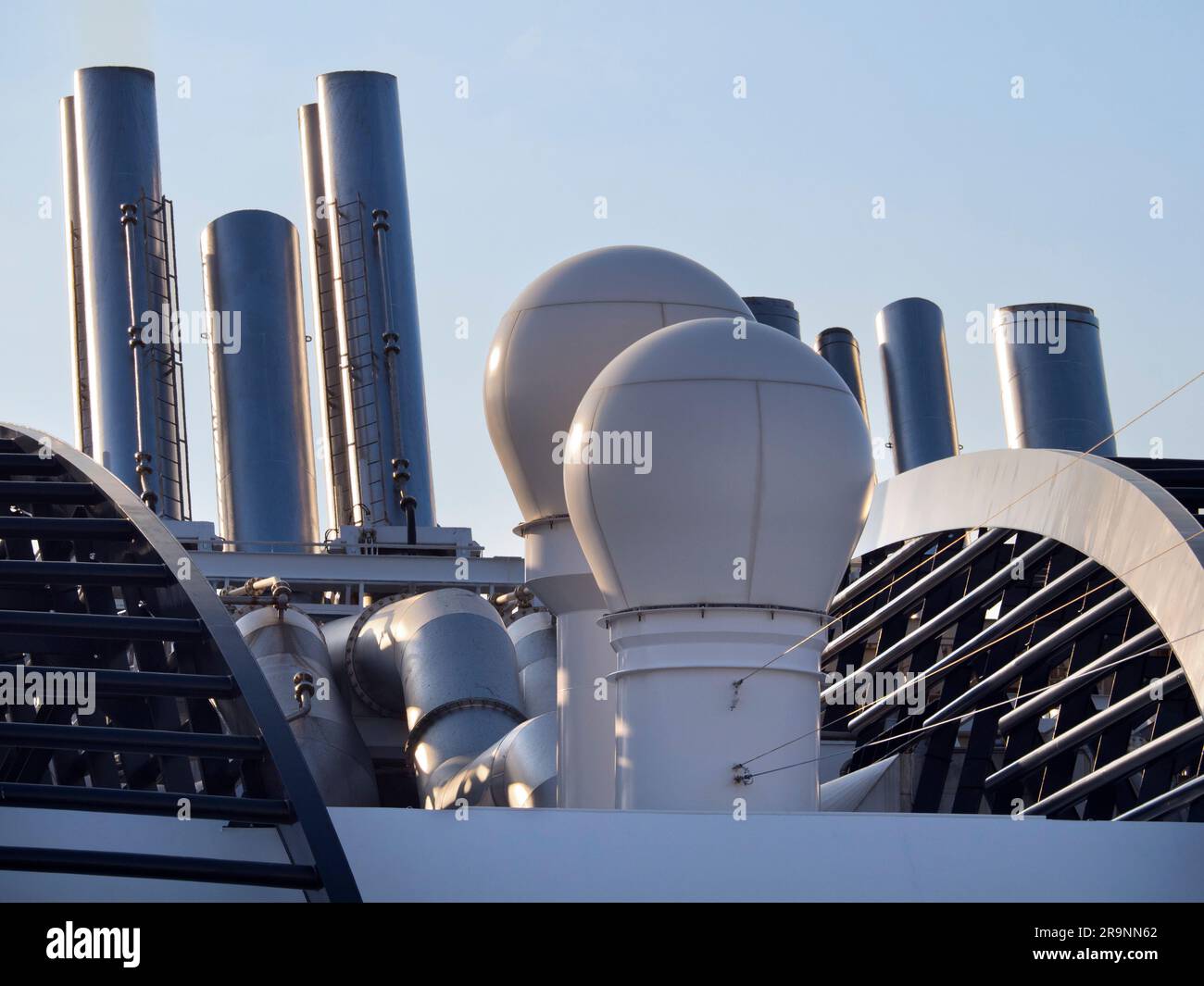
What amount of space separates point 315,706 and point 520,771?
595cm

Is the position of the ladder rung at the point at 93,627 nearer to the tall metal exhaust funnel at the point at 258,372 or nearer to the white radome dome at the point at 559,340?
the white radome dome at the point at 559,340

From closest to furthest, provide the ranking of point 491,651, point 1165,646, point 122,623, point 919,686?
point 122,623 < point 1165,646 < point 919,686 < point 491,651

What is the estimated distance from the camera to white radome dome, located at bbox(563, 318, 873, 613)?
18.1 meters

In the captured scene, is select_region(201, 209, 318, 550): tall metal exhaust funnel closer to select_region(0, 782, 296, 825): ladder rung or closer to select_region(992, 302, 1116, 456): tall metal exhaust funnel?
select_region(992, 302, 1116, 456): tall metal exhaust funnel

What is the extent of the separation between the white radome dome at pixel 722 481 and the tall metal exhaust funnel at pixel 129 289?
26.5 metres

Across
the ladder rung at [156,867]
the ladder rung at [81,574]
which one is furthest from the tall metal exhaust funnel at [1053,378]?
the ladder rung at [156,867]

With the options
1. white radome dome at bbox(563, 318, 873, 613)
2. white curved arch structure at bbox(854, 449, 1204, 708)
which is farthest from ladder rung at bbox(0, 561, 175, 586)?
white curved arch structure at bbox(854, 449, 1204, 708)

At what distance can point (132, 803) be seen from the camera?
46.2 feet

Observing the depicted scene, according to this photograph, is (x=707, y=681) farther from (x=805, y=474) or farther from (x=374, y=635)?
(x=374, y=635)

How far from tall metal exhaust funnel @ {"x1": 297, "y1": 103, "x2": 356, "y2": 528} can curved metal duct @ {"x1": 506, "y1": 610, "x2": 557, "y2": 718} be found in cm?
1240

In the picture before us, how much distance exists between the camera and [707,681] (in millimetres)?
18328

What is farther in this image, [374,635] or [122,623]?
[374,635]

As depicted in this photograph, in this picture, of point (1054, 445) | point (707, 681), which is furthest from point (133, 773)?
point (1054, 445)
